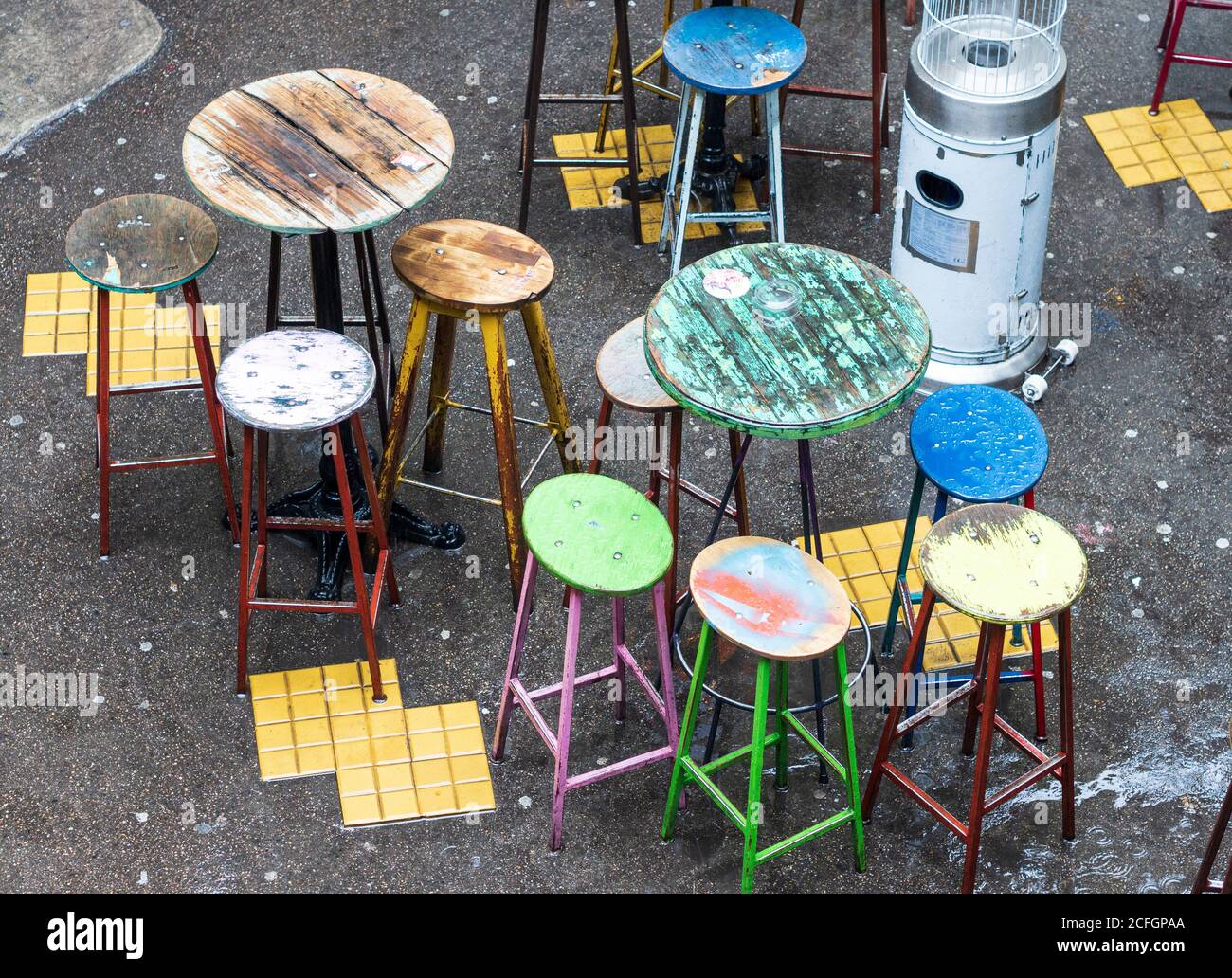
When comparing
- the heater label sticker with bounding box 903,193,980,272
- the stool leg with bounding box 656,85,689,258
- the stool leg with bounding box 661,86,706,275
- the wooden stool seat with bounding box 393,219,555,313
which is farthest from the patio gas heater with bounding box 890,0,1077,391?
the wooden stool seat with bounding box 393,219,555,313

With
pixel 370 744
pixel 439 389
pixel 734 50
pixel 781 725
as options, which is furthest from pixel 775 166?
pixel 370 744

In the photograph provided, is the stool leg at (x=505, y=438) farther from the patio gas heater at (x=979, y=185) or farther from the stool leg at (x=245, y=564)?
the patio gas heater at (x=979, y=185)

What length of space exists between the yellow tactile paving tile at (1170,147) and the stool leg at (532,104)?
8.84 ft

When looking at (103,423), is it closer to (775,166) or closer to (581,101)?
(581,101)

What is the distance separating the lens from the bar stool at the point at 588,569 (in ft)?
15.5

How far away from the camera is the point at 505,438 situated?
5613 mm

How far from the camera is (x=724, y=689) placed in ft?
18.7

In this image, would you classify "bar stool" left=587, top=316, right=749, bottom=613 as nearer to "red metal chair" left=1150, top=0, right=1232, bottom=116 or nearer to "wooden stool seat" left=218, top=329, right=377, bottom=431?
"wooden stool seat" left=218, top=329, right=377, bottom=431

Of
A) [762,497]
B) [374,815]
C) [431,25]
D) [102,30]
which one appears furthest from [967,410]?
[102,30]

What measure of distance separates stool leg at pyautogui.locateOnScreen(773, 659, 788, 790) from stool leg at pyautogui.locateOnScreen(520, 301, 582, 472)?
114 centimetres

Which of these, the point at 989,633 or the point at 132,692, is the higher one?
the point at 989,633
